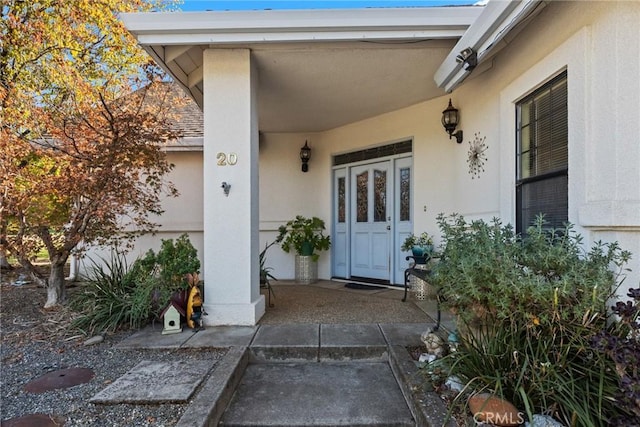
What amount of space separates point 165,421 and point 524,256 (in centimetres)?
226

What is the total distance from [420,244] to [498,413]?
9.86 feet

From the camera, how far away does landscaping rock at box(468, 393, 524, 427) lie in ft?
5.40

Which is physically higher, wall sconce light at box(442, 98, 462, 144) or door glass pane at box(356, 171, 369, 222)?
wall sconce light at box(442, 98, 462, 144)

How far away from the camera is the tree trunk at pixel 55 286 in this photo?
164 inches

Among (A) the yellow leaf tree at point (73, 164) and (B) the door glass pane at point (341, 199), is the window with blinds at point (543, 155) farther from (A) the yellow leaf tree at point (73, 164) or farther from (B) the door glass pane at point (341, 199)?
(A) the yellow leaf tree at point (73, 164)

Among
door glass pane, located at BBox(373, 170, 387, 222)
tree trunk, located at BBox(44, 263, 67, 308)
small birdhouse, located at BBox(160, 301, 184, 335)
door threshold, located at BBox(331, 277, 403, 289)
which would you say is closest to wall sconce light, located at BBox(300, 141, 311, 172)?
door glass pane, located at BBox(373, 170, 387, 222)

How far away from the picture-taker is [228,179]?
3428 mm

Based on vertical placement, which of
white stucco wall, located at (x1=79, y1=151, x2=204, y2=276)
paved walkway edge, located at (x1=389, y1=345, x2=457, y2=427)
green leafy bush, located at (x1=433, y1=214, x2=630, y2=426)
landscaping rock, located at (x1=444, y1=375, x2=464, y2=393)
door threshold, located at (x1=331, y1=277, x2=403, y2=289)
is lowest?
door threshold, located at (x1=331, y1=277, x2=403, y2=289)

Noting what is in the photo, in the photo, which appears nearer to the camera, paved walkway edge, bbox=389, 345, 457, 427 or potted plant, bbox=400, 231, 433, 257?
paved walkway edge, bbox=389, 345, 457, 427

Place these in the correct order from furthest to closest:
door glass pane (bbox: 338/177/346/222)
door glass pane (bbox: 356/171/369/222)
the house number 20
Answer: door glass pane (bbox: 338/177/346/222)
door glass pane (bbox: 356/171/369/222)
the house number 20

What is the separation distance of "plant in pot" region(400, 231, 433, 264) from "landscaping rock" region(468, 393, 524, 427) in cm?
263

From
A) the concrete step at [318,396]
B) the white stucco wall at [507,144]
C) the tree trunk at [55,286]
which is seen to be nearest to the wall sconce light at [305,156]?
the white stucco wall at [507,144]

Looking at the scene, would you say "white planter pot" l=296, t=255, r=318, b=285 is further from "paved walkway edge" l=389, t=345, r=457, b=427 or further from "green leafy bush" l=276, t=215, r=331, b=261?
"paved walkway edge" l=389, t=345, r=457, b=427

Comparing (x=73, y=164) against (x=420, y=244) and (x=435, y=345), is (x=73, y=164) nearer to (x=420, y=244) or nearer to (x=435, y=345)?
(x=435, y=345)
